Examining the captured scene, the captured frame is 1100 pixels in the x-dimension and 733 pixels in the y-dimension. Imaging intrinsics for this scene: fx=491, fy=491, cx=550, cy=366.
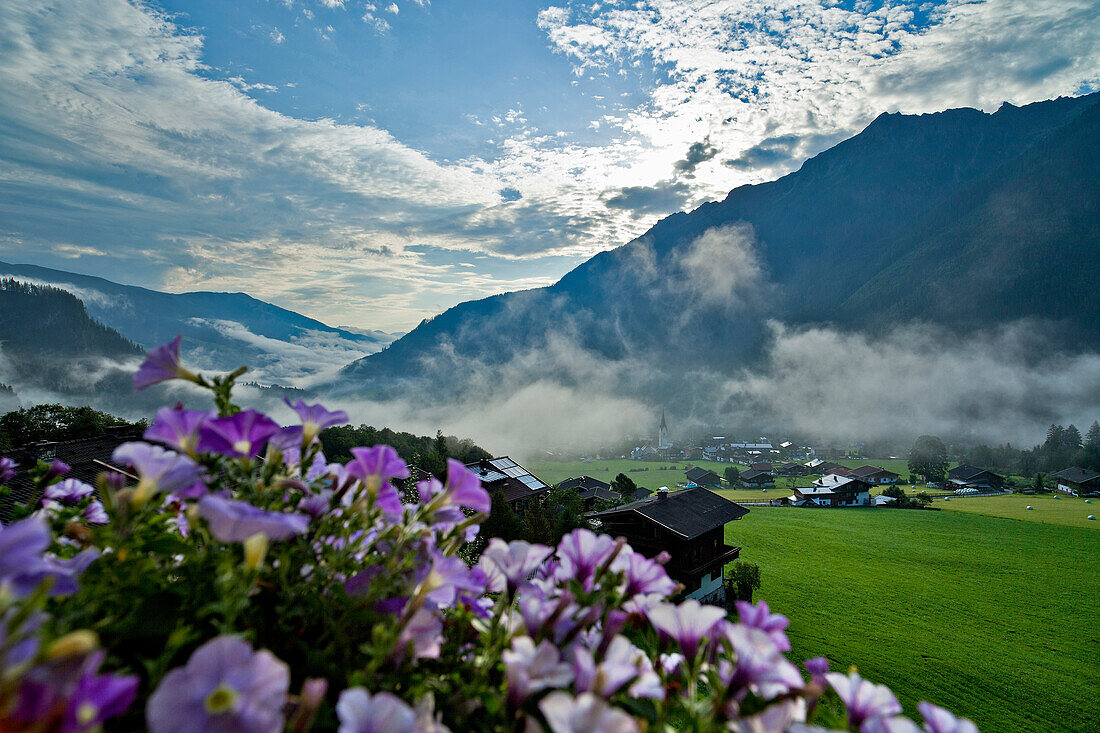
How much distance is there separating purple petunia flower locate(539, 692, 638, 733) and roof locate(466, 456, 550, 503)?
27144mm

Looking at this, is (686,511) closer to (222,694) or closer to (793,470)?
(222,694)

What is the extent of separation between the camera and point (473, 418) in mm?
185500

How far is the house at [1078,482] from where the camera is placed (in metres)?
64.5

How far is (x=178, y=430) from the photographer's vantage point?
1.19m

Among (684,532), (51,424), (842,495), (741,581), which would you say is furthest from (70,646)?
(842,495)

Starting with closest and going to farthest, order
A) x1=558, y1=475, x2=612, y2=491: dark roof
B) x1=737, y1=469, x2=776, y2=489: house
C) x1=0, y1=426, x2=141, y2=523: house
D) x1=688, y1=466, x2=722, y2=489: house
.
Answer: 1. x1=0, y1=426, x2=141, y2=523: house
2. x1=558, y1=475, x2=612, y2=491: dark roof
3. x1=688, y1=466, x2=722, y2=489: house
4. x1=737, y1=469, x2=776, y2=489: house

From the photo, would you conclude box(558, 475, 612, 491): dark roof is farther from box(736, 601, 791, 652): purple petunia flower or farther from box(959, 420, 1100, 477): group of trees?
box(959, 420, 1100, 477): group of trees

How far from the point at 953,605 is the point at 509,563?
4076 centimetres

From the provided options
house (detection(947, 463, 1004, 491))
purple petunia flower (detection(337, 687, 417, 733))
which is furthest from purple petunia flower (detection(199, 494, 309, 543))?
house (detection(947, 463, 1004, 491))

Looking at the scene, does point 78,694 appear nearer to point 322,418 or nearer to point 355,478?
point 355,478

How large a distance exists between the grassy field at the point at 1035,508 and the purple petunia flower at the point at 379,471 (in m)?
67.7

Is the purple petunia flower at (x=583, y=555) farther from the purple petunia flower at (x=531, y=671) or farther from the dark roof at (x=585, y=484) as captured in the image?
the dark roof at (x=585, y=484)

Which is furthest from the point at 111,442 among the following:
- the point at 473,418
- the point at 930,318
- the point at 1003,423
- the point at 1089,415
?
the point at 930,318

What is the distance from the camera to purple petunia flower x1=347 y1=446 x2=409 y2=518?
4.42ft
